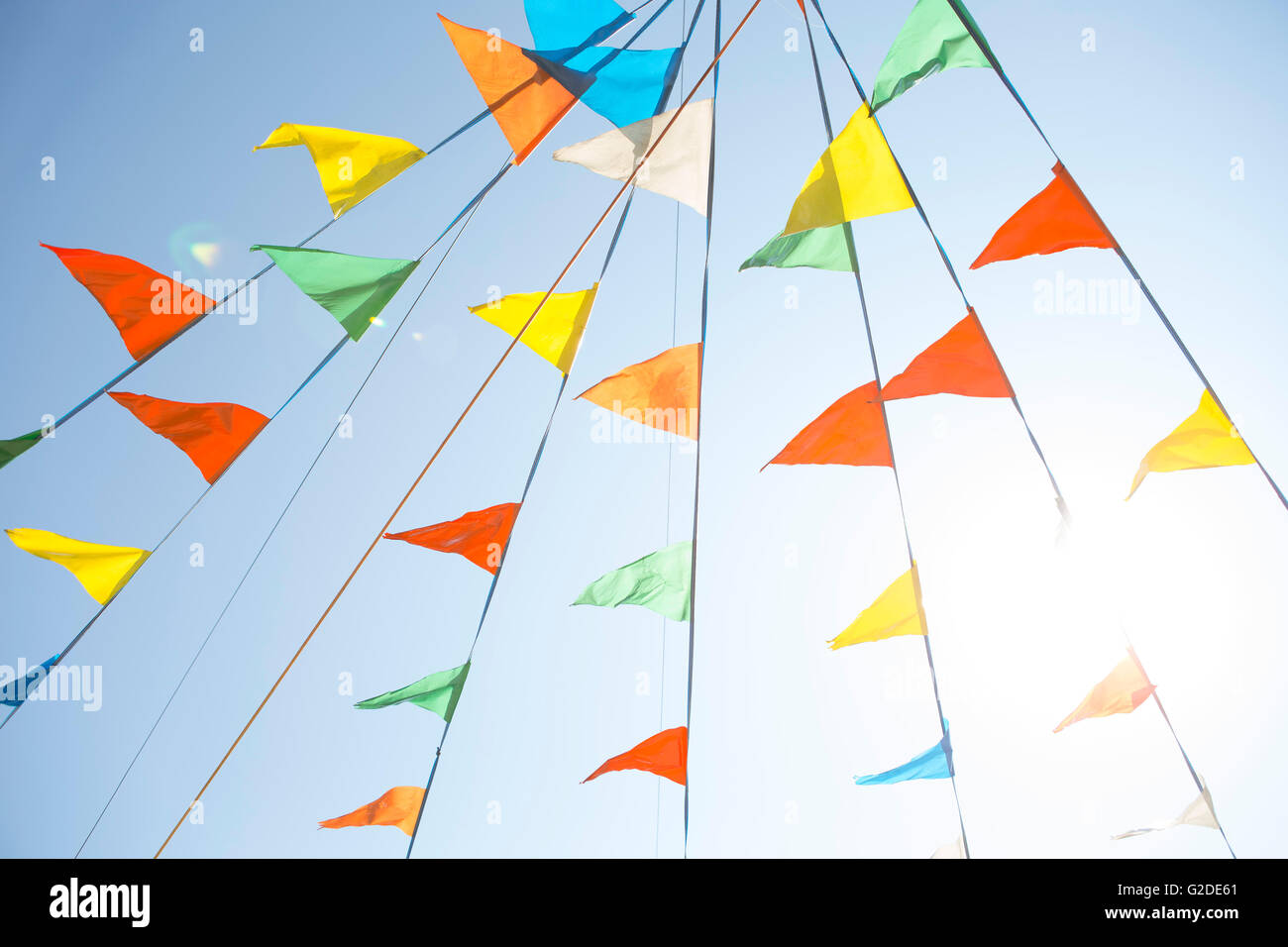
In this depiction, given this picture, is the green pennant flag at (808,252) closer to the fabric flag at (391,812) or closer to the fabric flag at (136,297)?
the fabric flag at (136,297)

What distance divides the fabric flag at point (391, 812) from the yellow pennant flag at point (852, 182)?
4135 millimetres

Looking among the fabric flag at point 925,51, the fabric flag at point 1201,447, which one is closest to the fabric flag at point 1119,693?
the fabric flag at point 1201,447

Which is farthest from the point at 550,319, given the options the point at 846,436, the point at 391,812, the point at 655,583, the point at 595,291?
the point at 391,812

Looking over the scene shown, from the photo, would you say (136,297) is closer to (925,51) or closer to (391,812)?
(391,812)

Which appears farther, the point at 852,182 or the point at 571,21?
the point at 852,182

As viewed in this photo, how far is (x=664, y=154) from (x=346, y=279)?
186cm

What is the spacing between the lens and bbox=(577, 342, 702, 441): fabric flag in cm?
440

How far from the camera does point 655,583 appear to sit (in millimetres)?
4668

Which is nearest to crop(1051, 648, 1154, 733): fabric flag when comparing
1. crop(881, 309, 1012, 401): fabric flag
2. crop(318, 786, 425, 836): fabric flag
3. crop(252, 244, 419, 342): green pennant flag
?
crop(881, 309, 1012, 401): fabric flag

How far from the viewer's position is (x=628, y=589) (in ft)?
15.3

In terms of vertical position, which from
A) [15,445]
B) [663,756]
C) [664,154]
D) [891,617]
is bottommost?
[663,756]

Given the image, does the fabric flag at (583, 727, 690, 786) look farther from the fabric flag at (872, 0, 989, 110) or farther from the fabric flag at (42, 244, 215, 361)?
the fabric flag at (872, 0, 989, 110)
